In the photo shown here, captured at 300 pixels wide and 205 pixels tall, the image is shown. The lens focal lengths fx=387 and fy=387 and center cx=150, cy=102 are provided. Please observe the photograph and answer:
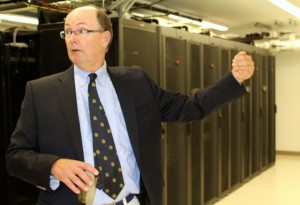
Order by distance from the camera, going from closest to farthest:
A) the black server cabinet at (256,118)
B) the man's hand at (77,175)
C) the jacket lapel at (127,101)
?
the man's hand at (77,175) < the jacket lapel at (127,101) < the black server cabinet at (256,118)

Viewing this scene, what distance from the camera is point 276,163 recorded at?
6.71 m

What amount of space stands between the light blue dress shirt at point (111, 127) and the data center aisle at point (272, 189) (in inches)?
126

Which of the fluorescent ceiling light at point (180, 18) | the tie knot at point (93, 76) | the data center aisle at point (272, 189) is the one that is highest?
the fluorescent ceiling light at point (180, 18)

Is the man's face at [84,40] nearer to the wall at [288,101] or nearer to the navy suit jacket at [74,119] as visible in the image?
the navy suit jacket at [74,119]

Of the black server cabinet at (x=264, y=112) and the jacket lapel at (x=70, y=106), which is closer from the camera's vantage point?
the jacket lapel at (x=70, y=106)

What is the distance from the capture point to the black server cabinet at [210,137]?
4.21m

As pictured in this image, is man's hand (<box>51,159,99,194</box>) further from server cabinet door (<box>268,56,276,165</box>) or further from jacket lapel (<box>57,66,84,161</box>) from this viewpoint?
server cabinet door (<box>268,56,276,165</box>)

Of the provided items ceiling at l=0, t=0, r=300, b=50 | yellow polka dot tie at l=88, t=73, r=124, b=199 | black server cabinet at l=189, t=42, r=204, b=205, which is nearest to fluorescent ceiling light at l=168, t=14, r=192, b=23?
ceiling at l=0, t=0, r=300, b=50

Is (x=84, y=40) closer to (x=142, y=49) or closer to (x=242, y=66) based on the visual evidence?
(x=242, y=66)

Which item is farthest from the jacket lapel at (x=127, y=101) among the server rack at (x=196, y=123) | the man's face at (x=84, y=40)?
the server rack at (x=196, y=123)

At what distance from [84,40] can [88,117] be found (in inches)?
11.8

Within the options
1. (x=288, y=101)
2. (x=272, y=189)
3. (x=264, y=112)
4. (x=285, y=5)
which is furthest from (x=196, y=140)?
(x=288, y=101)

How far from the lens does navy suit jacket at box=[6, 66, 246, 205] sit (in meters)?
1.39

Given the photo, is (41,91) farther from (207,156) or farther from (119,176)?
(207,156)
